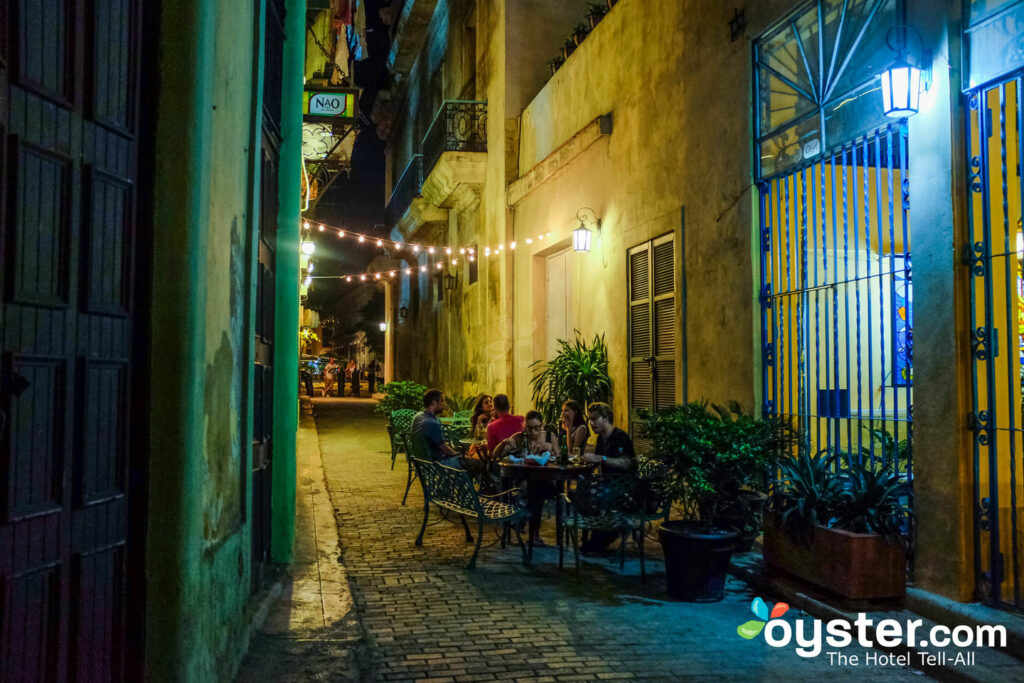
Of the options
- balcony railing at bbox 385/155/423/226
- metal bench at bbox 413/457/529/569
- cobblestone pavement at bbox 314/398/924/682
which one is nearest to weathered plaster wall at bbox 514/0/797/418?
cobblestone pavement at bbox 314/398/924/682

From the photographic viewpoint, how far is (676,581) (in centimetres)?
658

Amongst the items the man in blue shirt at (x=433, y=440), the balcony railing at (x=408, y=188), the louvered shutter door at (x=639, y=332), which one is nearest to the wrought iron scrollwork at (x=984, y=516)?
the louvered shutter door at (x=639, y=332)

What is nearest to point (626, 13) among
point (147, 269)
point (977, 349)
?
point (977, 349)

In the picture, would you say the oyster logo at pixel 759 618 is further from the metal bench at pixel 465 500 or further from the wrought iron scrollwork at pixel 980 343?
the wrought iron scrollwork at pixel 980 343

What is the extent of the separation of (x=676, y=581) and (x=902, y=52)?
4227 mm

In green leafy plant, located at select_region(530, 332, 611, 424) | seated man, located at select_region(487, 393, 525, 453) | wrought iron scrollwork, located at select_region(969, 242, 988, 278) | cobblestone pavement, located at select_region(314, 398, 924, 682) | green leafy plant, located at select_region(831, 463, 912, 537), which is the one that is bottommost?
cobblestone pavement, located at select_region(314, 398, 924, 682)

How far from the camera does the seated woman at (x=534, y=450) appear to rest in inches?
327

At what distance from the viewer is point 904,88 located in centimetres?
603

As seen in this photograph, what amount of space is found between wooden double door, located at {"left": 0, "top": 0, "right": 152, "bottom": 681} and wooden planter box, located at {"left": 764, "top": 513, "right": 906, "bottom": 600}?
4.58 meters

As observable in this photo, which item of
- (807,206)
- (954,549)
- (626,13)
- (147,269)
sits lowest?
(954,549)

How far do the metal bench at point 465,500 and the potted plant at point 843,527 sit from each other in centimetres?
233

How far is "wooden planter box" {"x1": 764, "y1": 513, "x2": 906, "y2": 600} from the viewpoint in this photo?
5.96 metres

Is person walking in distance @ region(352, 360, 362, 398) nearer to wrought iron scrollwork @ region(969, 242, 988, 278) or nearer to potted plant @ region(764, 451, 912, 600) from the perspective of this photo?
potted plant @ region(764, 451, 912, 600)

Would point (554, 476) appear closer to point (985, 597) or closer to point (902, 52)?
point (985, 597)
